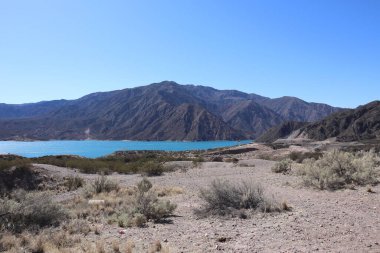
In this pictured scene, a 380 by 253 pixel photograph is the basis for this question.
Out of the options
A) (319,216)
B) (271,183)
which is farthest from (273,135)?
(319,216)

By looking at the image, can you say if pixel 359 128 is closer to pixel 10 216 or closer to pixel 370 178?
pixel 370 178

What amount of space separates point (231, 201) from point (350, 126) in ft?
360

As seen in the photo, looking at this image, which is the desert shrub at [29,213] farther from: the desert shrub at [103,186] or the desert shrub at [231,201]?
the desert shrub at [103,186]

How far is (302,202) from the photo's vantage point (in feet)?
45.1

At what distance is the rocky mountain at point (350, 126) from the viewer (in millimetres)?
105025

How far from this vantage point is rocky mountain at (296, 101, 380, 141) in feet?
345

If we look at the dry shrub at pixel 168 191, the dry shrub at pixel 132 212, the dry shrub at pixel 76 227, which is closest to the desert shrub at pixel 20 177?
the dry shrub at pixel 168 191

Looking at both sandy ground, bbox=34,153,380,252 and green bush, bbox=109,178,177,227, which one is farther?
green bush, bbox=109,178,177,227

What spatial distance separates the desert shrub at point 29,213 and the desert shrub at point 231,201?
4.04m

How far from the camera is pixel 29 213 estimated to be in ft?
35.4

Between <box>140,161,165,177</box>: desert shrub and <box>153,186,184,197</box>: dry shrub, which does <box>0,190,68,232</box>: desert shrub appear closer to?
<box>153,186,184,197</box>: dry shrub

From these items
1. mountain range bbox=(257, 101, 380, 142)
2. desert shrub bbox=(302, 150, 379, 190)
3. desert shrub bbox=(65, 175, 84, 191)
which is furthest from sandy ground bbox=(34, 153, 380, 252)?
mountain range bbox=(257, 101, 380, 142)

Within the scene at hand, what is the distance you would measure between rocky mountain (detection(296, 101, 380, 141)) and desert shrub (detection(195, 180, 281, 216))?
9344 centimetres

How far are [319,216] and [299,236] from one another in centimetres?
244
